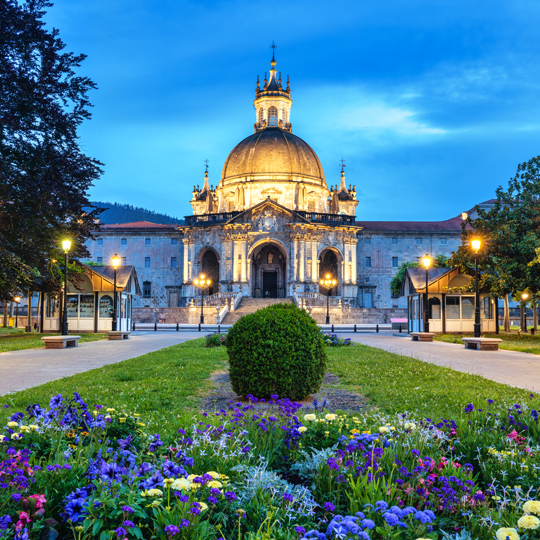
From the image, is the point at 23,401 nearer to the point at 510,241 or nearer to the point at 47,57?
the point at 47,57

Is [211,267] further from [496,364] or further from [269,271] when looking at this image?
[496,364]

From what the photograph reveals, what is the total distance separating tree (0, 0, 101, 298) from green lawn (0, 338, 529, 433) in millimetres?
11202

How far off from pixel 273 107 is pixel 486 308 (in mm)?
50141

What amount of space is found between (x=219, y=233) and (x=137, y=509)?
201 feet

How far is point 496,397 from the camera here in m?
8.54

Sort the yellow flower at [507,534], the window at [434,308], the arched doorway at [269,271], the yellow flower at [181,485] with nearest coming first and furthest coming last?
the yellow flower at [507,534] → the yellow flower at [181,485] → the window at [434,308] → the arched doorway at [269,271]

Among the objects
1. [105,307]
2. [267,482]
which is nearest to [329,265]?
[105,307]

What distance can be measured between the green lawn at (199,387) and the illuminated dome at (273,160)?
54087 mm

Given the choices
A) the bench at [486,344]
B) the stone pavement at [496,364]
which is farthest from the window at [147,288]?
the stone pavement at [496,364]

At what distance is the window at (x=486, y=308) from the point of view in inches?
1372

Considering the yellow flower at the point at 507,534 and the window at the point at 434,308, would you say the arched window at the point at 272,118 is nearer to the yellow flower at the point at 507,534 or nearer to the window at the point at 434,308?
the window at the point at 434,308

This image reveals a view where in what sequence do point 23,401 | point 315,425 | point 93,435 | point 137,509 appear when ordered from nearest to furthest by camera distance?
point 137,509 → point 93,435 → point 315,425 → point 23,401

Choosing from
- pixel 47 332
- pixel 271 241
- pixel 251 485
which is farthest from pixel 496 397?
pixel 271 241

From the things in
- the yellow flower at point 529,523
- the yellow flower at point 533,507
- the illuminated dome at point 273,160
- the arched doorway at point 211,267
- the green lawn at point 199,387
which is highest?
the illuminated dome at point 273,160
